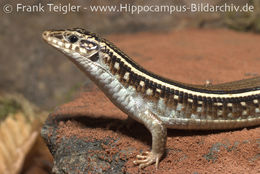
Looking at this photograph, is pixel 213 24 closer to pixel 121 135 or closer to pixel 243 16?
pixel 243 16

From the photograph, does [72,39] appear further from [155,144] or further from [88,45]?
[155,144]

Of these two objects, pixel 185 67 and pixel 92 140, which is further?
pixel 185 67

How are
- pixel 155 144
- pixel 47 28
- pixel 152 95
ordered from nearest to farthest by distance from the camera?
pixel 155 144
pixel 152 95
pixel 47 28

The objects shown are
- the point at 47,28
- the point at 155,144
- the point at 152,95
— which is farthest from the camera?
the point at 47,28

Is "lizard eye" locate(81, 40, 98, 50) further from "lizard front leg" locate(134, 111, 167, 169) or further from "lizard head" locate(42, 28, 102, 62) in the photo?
"lizard front leg" locate(134, 111, 167, 169)

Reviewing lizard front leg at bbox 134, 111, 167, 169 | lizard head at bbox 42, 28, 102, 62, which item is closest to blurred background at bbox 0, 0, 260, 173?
lizard head at bbox 42, 28, 102, 62

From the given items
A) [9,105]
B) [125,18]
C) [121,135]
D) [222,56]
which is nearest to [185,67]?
[222,56]

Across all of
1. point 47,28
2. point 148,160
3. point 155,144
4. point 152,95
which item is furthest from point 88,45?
point 47,28

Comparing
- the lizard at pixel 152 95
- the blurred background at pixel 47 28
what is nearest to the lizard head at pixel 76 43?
the lizard at pixel 152 95
